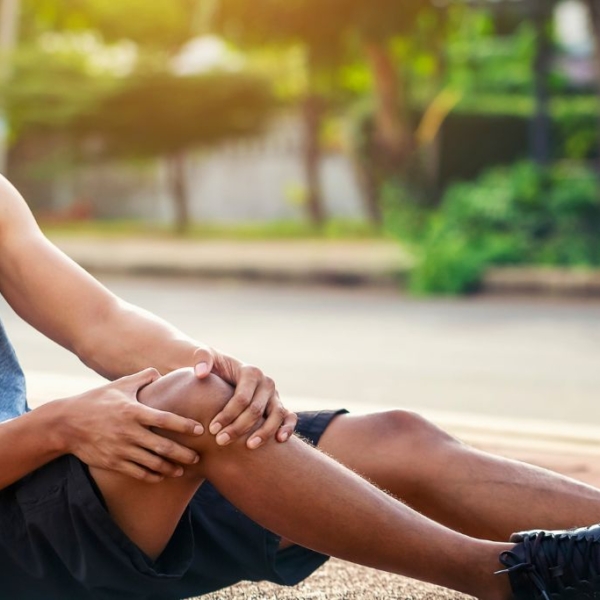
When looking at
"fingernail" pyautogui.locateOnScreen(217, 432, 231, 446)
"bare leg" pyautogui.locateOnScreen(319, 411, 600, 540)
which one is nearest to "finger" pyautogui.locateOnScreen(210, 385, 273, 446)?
"fingernail" pyautogui.locateOnScreen(217, 432, 231, 446)

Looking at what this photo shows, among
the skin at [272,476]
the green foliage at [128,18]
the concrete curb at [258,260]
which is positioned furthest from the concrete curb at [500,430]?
the green foliage at [128,18]

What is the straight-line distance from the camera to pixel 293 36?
623 inches

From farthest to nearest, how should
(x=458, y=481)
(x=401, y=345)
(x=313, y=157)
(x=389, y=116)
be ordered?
(x=313, y=157) → (x=389, y=116) → (x=401, y=345) → (x=458, y=481)

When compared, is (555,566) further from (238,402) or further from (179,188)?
(179,188)

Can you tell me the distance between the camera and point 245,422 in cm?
218

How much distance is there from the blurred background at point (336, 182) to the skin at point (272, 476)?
5.79ft

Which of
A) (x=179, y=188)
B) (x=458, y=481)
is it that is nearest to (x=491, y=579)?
(x=458, y=481)

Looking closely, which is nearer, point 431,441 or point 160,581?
point 160,581

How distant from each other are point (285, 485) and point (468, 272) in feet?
31.1

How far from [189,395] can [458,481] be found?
0.64 meters

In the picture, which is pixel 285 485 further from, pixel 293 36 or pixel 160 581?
pixel 293 36

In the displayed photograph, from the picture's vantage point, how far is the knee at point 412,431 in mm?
2594

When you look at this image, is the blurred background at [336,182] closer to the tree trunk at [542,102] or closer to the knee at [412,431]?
the tree trunk at [542,102]

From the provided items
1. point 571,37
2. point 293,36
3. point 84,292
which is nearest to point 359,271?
point 293,36
